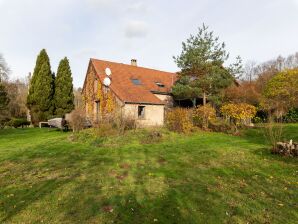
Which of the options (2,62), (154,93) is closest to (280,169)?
(154,93)

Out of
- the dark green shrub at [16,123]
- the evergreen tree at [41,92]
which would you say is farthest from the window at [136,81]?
the dark green shrub at [16,123]

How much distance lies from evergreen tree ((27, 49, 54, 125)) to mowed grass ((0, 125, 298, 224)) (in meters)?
20.0

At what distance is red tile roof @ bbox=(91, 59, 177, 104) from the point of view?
23.9m

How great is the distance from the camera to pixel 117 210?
5633 mm

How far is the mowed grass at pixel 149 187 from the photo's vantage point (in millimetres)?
5432

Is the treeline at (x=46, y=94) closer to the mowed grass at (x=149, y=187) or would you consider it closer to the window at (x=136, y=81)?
the window at (x=136, y=81)

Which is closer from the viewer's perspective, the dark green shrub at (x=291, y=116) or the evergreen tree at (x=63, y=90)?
the dark green shrub at (x=291, y=116)

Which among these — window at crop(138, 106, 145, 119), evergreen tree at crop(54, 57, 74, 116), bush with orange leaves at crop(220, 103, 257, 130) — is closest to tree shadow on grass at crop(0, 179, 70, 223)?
bush with orange leaves at crop(220, 103, 257, 130)

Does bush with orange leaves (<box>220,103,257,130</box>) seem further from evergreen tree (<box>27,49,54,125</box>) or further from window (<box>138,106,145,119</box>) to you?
evergreen tree (<box>27,49,54,125</box>)

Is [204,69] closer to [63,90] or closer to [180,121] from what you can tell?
[180,121]

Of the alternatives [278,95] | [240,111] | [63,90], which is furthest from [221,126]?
[63,90]

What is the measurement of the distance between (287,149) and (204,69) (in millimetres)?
13702

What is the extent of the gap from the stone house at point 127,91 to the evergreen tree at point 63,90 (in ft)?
14.4

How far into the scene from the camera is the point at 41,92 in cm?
3088
